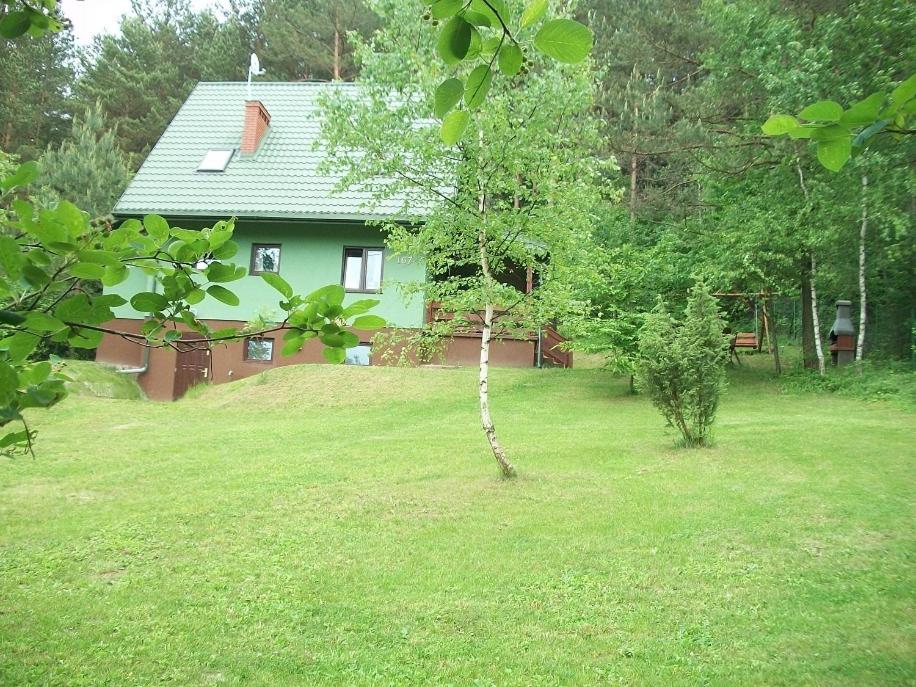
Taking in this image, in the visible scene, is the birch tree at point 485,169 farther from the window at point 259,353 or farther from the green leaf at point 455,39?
the window at point 259,353

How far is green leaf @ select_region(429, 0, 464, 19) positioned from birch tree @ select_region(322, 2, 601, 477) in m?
6.56

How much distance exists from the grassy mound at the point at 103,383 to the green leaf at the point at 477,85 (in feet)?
53.1

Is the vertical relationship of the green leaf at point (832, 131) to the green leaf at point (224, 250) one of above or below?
above

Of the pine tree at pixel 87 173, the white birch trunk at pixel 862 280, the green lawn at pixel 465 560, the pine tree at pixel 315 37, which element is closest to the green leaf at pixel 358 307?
the green lawn at pixel 465 560

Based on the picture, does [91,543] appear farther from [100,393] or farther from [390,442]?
[100,393]

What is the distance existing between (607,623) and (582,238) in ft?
16.3

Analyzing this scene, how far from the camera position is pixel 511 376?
1650 centimetres

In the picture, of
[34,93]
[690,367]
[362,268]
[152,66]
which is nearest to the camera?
[690,367]

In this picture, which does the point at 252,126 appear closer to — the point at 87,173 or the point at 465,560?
the point at 87,173

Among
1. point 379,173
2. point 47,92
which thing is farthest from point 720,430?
point 47,92

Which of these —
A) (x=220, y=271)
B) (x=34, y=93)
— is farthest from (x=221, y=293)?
(x=34, y=93)

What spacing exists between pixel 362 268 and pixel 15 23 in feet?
54.4

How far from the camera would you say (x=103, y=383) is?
16.3 m

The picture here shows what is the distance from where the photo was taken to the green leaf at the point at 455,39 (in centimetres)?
121
